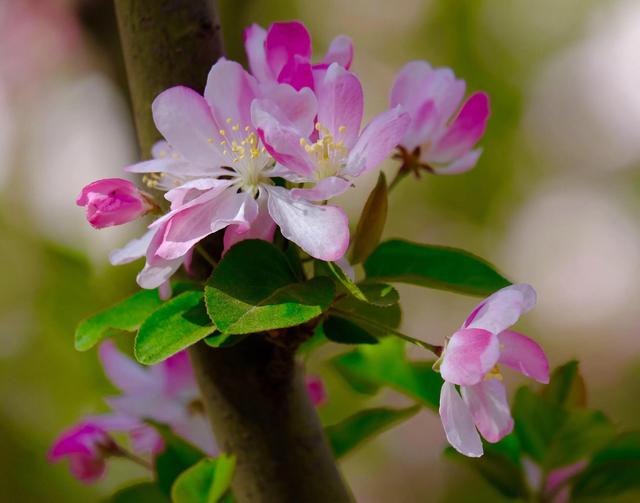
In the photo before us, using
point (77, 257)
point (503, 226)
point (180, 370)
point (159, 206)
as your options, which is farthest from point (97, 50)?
point (503, 226)

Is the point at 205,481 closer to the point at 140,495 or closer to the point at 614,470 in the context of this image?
the point at 140,495

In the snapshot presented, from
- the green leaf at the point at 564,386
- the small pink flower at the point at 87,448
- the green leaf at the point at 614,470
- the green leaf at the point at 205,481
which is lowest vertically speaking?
the green leaf at the point at 614,470

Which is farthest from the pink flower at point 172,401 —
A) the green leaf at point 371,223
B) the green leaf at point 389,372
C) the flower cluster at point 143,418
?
the green leaf at point 371,223

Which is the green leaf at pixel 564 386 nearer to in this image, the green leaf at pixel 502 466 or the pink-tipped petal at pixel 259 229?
the green leaf at pixel 502 466

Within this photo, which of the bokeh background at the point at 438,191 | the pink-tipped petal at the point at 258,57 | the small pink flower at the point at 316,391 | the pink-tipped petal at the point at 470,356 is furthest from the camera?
the bokeh background at the point at 438,191

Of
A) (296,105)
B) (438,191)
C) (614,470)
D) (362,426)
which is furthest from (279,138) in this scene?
(438,191)

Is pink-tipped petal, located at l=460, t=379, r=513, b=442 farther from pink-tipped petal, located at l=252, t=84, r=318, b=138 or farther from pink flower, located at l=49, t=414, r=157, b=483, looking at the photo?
pink flower, located at l=49, t=414, r=157, b=483

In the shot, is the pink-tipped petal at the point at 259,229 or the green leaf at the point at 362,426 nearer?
the pink-tipped petal at the point at 259,229
